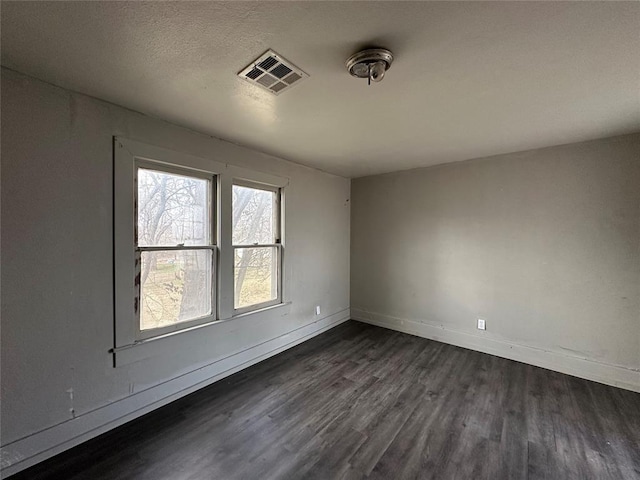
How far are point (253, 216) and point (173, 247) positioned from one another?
0.98 metres

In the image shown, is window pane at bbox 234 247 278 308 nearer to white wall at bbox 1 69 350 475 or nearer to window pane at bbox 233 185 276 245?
window pane at bbox 233 185 276 245

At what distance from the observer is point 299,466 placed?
171cm

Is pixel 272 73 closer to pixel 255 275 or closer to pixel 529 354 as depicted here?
pixel 255 275

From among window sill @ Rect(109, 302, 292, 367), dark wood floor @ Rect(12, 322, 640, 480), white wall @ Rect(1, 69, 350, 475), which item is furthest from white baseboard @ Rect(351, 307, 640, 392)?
white wall @ Rect(1, 69, 350, 475)

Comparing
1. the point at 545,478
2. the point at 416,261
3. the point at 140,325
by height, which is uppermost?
the point at 416,261

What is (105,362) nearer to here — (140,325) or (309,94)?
(140,325)

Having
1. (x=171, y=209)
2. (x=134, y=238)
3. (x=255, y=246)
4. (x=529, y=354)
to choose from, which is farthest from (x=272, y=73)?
(x=529, y=354)

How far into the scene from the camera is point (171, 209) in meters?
2.44

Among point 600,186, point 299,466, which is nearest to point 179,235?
point 299,466

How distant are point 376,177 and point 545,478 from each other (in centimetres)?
374

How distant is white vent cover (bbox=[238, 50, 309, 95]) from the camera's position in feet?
4.99

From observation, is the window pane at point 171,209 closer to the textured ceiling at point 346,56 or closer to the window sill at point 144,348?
the textured ceiling at point 346,56

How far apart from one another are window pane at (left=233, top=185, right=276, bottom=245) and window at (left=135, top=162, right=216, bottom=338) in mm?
313

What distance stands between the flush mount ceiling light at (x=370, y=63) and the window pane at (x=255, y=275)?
2126 millimetres
